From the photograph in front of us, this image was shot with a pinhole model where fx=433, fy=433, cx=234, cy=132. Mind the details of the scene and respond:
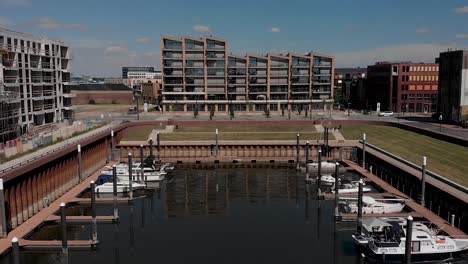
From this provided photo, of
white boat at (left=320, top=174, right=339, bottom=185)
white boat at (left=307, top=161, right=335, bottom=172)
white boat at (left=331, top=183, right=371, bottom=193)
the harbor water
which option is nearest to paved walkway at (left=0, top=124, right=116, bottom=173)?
the harbor water

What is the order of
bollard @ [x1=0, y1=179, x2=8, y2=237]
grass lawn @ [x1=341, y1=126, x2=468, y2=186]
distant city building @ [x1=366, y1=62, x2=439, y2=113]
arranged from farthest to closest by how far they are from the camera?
1. distant city building @ [x1=366, y1=62, x2=439, y2=113]
2. grass lawn @ [x1=341, y1=126, x2=468, y2=186]
3. bollard @ [x1=0, y1=179, x2=8, y2=237]

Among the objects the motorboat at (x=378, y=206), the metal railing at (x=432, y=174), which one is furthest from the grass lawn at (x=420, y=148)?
the motorboat at (x=378, y=206)

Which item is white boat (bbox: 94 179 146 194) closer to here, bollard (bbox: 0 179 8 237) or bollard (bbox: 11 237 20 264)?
bollard (bbox: 0 179 8 237)

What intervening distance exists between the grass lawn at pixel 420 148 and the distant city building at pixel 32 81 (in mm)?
61873

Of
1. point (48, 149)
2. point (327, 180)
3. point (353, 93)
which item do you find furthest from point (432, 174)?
Answer: point (353, 93)

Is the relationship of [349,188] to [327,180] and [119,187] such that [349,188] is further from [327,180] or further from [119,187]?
[119,187]

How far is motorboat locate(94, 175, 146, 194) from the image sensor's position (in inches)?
2276

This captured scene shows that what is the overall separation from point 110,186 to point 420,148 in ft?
159

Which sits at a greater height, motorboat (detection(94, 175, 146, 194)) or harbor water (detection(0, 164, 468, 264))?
motorboat (detection(94, 175, 146, 194))

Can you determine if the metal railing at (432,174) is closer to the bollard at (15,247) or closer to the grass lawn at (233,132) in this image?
the grass lawn at (233,132)

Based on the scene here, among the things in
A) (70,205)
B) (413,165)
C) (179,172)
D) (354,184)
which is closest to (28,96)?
(179,172)

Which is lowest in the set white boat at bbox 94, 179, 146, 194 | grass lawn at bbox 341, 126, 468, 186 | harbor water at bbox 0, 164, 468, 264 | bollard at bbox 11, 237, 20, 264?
harbor water at bbox 0, 164, 468, 264

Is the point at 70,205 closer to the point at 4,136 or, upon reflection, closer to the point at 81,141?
the point at 81,141

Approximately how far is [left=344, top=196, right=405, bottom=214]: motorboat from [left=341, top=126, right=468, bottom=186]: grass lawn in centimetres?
794
